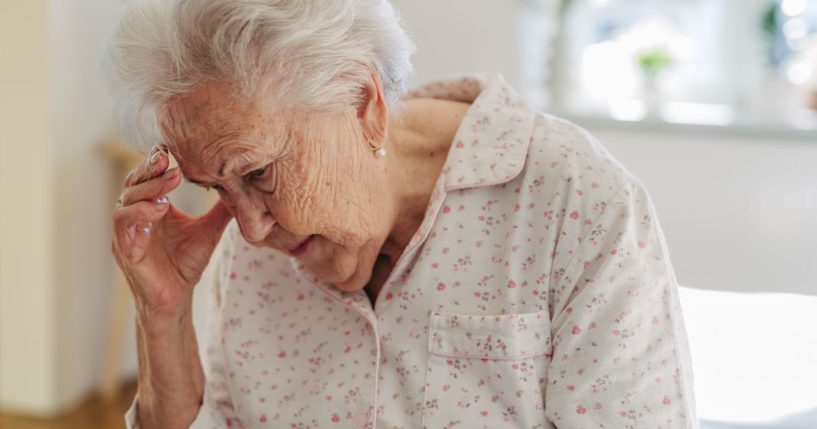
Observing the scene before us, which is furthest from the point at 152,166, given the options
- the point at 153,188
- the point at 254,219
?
the point at 254,219

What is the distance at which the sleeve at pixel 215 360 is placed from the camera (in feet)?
4.90

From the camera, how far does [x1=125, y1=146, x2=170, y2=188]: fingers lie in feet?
4.15

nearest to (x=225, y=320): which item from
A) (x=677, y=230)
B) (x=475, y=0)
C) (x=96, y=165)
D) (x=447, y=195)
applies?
(x=447, y=195)

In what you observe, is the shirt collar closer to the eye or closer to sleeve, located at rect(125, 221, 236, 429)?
the eye

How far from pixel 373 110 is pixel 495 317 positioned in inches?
12.6

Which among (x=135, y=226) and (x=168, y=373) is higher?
(x=135, y=226)

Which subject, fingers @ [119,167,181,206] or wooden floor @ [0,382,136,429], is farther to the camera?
wooden floor @ [0,382,136,429]

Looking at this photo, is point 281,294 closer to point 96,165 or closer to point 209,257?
point 209,257

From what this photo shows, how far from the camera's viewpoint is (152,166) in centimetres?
128

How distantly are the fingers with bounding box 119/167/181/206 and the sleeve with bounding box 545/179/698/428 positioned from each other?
1.72 feet

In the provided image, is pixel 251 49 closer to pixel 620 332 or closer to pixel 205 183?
pixel 205 183

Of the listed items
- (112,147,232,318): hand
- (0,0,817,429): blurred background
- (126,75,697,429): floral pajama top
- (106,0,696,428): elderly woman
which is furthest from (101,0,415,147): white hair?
(0,0,817,429): blurred background

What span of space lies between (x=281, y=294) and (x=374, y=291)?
17 cm

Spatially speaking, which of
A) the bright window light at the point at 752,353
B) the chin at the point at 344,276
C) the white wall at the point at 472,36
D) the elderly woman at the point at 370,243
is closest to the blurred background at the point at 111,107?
the white wall at the point at 472,36
